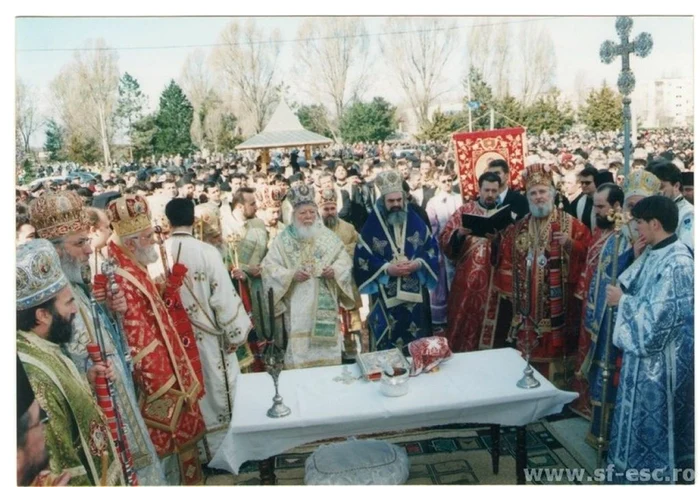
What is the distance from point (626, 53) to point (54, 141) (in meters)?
5.14

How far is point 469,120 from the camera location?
672 centimetres

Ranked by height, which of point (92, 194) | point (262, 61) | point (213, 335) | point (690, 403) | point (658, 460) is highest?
point (262, 61)

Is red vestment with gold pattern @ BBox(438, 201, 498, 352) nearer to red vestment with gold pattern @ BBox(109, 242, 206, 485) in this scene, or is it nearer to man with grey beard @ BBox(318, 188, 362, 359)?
man with grey beard @ BBox(318, 188, 362, 359)

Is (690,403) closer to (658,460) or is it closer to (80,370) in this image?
(658,460)

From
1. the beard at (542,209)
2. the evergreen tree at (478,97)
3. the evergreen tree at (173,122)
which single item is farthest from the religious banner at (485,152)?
the evergreen tree at (173,122)

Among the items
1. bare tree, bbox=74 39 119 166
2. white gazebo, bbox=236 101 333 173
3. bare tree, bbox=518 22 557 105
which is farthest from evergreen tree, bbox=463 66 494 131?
bare tree, bbox=74 39 119 166

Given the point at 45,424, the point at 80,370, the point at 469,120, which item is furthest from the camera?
the point at 469,120

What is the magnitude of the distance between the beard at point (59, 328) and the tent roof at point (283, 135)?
136 inches

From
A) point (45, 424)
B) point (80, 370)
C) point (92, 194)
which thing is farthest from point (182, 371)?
point (92, 194)

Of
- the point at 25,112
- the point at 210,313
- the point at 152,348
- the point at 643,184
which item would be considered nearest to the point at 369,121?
the point at 210,313

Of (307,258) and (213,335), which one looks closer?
(213,335)

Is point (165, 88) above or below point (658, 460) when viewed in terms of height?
above

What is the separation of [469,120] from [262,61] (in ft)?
7.70

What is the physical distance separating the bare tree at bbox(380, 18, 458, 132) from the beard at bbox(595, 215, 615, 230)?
2.05m
